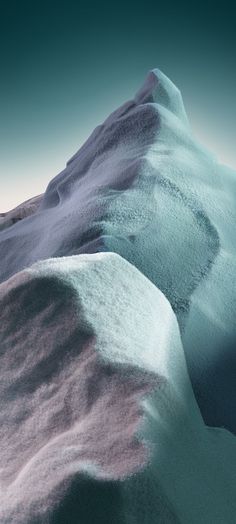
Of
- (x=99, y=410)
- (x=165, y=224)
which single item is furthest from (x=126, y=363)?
(x=165, y=224)

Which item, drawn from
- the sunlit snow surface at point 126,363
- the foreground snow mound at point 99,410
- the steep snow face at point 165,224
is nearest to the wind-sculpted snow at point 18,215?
the steep snow face at point 165,224

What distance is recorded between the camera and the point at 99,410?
66 cm

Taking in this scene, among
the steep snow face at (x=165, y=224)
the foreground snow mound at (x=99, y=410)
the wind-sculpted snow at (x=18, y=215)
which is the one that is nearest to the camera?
the foreground snow mound at (x=99, y=410)

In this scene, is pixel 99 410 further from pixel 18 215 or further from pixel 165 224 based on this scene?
pixel 18 215

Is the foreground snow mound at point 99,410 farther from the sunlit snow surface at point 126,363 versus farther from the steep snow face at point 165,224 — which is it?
the steep snow face at point 165,224

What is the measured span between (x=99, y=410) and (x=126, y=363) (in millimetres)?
67

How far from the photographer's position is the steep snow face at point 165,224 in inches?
41.2

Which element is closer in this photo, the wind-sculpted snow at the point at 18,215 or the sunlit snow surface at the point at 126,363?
the sunlit snow surface at the point at 126,363

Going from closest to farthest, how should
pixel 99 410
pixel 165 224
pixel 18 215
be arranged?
pixel 99 410 < pixel 165 224 < pixel 18 215

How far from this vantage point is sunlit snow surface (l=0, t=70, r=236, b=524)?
585mm

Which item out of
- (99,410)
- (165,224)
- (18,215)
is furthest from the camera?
(18,215)

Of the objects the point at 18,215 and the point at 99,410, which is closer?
the point at 99,410

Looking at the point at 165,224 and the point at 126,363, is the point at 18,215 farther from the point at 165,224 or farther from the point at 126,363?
the point at 126,363

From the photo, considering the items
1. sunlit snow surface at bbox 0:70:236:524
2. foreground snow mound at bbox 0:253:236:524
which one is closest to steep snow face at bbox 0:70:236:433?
sunlit snow surface at bbox 0:70:236:524
